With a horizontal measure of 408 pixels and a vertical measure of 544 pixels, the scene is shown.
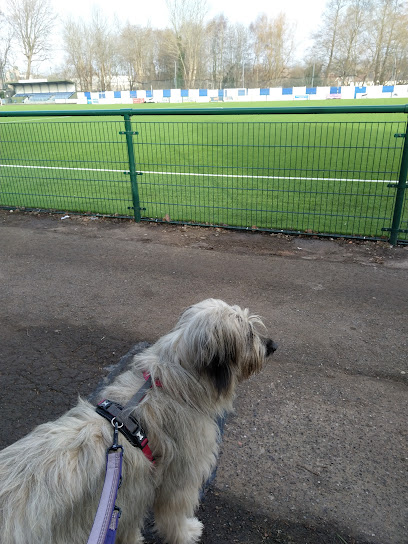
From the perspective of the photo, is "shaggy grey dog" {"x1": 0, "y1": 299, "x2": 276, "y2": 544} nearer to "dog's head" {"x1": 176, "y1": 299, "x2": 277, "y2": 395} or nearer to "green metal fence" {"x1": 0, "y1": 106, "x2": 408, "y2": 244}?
"dog's head" {"x1": 176, "y1": 299, "x2": 277, "y2": 395}

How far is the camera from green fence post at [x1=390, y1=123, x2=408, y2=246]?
613 centimetres

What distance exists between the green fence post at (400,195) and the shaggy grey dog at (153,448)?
501 centimetres

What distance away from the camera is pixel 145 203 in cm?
857

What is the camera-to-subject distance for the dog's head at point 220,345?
6.66ft

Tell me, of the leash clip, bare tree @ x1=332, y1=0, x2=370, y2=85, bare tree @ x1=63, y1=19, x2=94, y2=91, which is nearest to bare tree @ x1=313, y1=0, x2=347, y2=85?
bare tree @ x1=332, y1=0, x2=370, y2=85

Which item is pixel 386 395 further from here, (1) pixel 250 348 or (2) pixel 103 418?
(2) pixel 103 418

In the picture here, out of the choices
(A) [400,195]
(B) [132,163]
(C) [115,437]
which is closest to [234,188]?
(B) [132,163]

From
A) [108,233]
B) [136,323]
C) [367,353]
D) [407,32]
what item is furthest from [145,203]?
[407,32]

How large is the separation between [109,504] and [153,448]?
450mm

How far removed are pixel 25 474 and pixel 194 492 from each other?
39.4 inches

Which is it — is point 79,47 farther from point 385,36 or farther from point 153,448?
point 153,448

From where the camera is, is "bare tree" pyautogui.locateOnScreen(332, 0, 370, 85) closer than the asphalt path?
No

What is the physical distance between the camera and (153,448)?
1.97m

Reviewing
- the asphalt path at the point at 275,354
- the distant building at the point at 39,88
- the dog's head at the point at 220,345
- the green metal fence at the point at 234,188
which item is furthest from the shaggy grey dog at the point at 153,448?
the distant building at the point at 39,88
